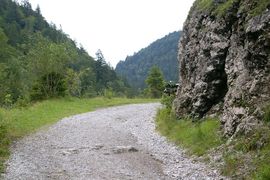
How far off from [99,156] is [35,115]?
18.8 m

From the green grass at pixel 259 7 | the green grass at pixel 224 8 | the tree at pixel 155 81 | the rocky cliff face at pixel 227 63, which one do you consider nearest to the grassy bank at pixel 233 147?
the rocky cliff face at pixel 227 63

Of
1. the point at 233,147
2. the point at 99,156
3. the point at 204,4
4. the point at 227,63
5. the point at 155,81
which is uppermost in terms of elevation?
the point at 204,4

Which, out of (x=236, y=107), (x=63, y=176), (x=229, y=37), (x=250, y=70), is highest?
(x=229, y=37)

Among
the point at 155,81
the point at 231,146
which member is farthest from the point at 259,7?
the point at 155,81

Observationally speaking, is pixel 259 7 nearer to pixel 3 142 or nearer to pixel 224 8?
pixel 224 8

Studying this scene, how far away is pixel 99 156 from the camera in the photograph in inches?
791

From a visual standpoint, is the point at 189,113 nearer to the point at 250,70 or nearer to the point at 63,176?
the point at 250,70

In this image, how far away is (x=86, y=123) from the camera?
34.1m

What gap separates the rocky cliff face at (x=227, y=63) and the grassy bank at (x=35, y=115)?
37.4 ft

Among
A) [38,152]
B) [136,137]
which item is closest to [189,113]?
[136,137]

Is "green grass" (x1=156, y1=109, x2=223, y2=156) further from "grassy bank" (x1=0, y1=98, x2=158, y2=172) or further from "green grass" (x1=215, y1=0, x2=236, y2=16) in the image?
"grassy bank" (x1=0, y1=98, x2=158, y2=172)

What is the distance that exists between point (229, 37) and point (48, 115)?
72.2 ft

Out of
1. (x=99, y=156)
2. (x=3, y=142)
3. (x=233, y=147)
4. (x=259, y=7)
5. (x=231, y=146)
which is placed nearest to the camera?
(x=233, y=147)

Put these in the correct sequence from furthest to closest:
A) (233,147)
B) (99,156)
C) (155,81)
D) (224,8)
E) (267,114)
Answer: (155,81)
(224,8)
(99,156)
(233,147)
(267,114)
